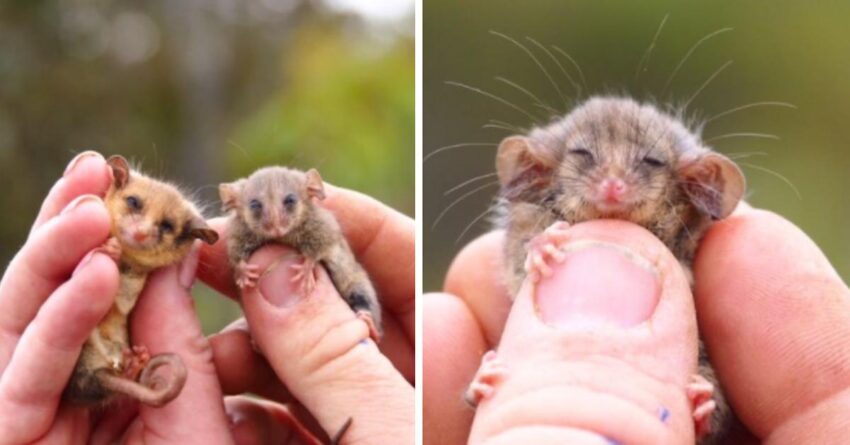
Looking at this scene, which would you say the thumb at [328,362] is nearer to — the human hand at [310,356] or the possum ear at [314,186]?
the human hand at [310,356]

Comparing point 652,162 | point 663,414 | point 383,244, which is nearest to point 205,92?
point 383,244

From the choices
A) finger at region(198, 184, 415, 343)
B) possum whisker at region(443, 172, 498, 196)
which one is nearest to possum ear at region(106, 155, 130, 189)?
finger at region(198, 184, 415, 343)

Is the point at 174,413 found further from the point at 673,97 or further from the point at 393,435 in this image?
the point at 673,97

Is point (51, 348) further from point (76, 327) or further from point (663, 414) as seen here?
point (663, 414)

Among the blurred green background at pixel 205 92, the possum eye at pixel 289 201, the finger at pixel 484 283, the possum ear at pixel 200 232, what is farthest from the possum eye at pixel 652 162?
the blurred green background at pixel 205 92

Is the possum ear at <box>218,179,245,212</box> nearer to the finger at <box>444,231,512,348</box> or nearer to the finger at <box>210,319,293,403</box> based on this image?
the finger at <box>210,319,293,403</box>

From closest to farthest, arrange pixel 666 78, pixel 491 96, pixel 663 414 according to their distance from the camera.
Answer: pixel 663 414 < pixel 491 96 < pixel 666 78
